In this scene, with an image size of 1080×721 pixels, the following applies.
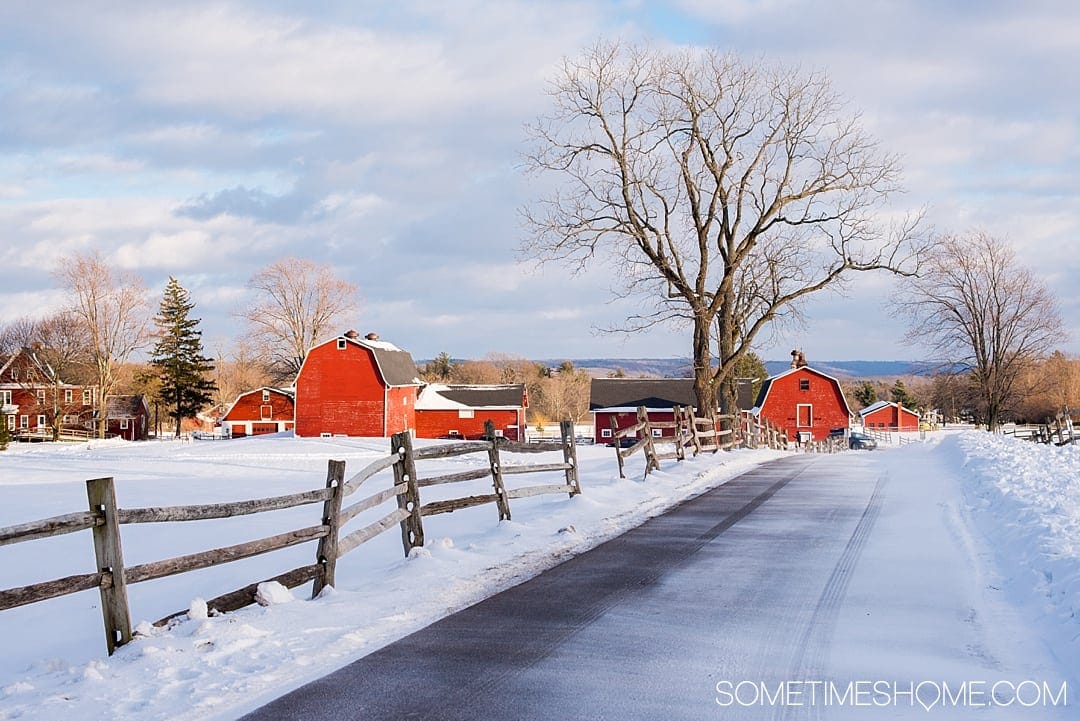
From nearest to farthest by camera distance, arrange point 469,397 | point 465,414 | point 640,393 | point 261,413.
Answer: point 465,414 → point 469,397 → point 640,393 → point 261,413

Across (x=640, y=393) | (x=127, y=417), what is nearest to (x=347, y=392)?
(x=640, y=393)

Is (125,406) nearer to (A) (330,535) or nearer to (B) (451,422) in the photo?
(B) (451,422)

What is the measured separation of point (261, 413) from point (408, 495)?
7147 cm

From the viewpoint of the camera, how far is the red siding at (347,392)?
58719 mm

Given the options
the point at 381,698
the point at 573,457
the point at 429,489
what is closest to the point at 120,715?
the point at 381,698

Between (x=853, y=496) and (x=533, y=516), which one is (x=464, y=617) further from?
(x=853, y=496)

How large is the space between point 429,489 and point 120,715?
1683cm

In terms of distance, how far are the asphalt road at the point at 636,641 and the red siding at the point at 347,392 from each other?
4832cm

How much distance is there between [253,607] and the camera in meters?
8.09

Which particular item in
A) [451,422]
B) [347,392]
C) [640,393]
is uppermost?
[347,392]

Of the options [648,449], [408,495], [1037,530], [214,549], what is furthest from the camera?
[648,449]

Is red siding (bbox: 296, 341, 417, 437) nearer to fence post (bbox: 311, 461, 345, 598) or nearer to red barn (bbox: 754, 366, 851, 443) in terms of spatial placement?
red barn (bbox: 754, 366, 851, 443)

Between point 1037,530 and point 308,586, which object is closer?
point 308,586

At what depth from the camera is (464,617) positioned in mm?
7844
